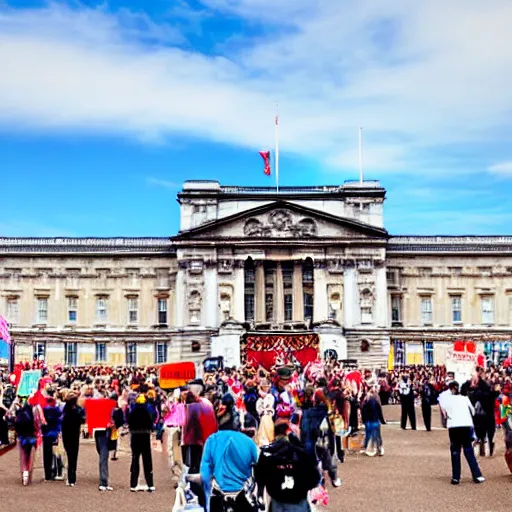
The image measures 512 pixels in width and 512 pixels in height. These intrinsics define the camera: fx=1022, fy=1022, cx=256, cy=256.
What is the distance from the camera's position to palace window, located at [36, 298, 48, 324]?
73812 millimetres

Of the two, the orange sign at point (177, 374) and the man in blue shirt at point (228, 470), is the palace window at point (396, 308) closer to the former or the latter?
the orange sign at point (177, 374)

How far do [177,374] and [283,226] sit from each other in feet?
126

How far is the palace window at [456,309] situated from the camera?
73.6 metres

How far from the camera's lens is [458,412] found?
67.8ft

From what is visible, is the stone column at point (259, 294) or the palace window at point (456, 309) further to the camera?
the palace window at point (456, 309)

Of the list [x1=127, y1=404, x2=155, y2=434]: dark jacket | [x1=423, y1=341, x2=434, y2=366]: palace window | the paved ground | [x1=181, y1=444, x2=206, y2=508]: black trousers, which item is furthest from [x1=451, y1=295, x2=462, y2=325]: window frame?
[x1=181, y1=444, x2=206, y2=508]: black trousers

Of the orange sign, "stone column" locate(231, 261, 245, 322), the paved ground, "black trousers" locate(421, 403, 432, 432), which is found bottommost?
the paved ground

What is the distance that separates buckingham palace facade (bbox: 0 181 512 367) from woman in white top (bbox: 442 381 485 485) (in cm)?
4497

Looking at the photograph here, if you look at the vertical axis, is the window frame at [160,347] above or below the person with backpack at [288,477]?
above

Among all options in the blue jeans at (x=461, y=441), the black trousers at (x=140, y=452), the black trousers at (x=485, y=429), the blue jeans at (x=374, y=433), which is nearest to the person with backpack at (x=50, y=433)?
the black trousers at (x=140, y=452)

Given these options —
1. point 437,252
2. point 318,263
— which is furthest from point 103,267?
point 437,252

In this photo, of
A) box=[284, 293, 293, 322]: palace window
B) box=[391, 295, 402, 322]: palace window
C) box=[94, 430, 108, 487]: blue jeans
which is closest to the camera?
box=[94, 430, 108, 487]: blue jeans

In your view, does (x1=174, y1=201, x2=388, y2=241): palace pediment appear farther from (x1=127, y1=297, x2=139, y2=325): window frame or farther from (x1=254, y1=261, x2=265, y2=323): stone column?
(x1=127, y1=297, x2=139, y2=325): window frame

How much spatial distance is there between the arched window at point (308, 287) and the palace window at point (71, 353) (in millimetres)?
16732
